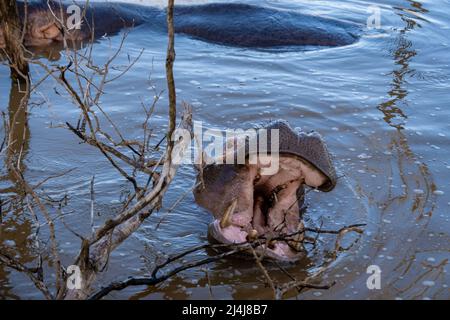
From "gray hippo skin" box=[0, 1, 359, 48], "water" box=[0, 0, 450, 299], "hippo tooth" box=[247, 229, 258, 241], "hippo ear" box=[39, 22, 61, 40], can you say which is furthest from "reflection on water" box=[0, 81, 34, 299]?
"gray hippo skin" box=[0, 1, 359, 48]

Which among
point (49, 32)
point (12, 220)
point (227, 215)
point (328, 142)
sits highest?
point (49, 32)

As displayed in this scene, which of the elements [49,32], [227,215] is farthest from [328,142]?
[49,32]

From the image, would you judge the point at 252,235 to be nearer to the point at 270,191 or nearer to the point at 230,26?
the point at 270,191

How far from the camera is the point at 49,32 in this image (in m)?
6.98

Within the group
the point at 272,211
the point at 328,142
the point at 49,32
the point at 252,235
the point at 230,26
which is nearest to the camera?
the point at 252,235

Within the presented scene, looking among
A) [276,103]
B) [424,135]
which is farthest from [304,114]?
[424,135]

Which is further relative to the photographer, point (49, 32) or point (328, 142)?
point (49, 32)

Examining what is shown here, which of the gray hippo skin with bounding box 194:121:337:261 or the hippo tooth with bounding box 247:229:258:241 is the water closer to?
the gray hippo skin with bounding box 194:121:337:261

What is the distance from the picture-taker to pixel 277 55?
23.1ft

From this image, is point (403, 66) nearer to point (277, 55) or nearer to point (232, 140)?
point (277, 55)

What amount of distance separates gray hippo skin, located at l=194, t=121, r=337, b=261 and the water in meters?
0.26

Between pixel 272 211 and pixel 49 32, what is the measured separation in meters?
4.27

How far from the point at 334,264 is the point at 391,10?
5749 mm

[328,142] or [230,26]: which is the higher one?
[230,26]
